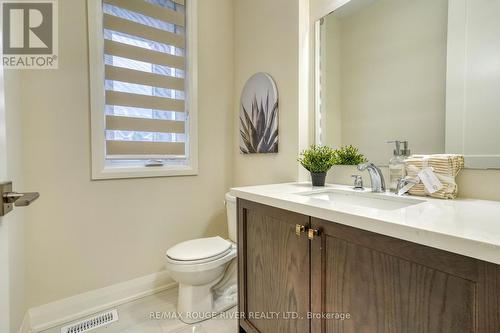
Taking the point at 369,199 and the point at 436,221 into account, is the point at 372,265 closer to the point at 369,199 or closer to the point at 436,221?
the point at 436,221

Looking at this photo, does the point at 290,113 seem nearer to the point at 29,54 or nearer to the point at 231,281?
the point at 231,281

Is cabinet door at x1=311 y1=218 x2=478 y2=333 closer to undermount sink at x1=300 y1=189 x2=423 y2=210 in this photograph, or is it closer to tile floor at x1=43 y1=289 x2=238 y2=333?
undermount sink at x1=300 y1=189 x2=423 y2=210

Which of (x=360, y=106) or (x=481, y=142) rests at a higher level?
(x=360, y=106)

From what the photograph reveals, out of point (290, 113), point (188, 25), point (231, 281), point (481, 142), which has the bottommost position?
point (231, 281)

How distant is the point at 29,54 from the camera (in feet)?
4.68

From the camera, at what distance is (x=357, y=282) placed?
742 mm

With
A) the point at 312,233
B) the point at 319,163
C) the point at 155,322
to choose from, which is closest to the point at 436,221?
the point at 312,233

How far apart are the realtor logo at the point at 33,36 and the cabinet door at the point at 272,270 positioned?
149 cm

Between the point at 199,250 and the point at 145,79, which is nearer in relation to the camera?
the point at 199,250

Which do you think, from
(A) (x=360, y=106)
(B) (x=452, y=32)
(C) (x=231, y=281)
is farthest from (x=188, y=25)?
(C) (x=231, y=281)

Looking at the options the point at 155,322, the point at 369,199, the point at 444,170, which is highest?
the point at 444,170

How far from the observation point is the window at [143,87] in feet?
5.29

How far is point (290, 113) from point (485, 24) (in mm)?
964

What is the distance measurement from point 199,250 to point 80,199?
86 cm
